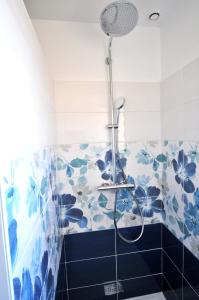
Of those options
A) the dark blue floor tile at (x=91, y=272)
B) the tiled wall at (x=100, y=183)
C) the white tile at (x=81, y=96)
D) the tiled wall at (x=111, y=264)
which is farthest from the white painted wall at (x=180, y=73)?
the dark blue floor tile at (x=91, y=272)

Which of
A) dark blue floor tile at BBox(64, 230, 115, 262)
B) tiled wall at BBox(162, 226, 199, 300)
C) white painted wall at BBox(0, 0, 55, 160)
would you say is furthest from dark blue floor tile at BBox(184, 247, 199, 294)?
white painted wall at BBox(0, 0, 55, 160)

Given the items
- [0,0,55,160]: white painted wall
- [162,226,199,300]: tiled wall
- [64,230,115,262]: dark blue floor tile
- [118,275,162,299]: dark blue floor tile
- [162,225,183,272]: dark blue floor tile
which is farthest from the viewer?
[118,275,162,299]: dark blue floor tile

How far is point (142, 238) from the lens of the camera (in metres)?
1.56

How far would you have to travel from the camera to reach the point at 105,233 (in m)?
1.49

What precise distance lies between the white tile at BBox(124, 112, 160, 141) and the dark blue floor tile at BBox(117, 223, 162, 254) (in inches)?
31.0

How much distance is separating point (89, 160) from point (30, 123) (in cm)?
80

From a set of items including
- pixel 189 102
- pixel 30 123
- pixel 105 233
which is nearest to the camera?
pixel 30 123

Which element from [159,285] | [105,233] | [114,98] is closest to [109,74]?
[114,98]

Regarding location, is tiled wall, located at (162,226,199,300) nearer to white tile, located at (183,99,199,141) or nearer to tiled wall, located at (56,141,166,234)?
tiled wall, located at (56,141,166,234)

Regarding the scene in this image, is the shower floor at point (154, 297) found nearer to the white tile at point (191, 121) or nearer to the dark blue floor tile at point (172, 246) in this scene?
the dark blue floor tile at point (172, 246)

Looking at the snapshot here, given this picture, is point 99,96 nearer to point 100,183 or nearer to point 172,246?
point 100,183

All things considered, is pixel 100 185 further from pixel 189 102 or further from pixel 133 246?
pixel 189 102

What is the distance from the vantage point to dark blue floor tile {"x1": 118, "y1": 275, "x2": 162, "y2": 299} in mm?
1565

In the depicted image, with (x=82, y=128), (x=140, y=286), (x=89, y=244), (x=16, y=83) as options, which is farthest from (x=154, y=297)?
(x=16, y=83)
